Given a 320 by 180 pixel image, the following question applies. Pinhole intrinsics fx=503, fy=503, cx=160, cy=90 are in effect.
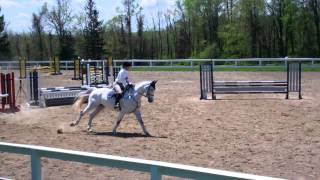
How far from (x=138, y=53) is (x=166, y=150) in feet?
239

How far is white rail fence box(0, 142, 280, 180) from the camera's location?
427 centimetres

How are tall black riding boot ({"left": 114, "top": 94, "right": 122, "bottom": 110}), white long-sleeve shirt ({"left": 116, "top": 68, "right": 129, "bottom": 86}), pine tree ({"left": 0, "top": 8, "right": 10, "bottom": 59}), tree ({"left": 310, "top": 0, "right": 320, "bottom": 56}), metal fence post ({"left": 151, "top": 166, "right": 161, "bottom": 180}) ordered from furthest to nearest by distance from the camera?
pine tree ({"left": 0, "top": 8, "right": 10, "bottom": 59}), tree ({"left": 310, "top": 0, "right": 320, "bottom": 56}), tall black riding boot ({"left": 114, "top": 94, "right": 122, "bottom": 110}), white long-sleeve shirt ({"left": 116, "top": 68, "right": 129, "bottom": 86}), metal fence post ({"left": 151, "top": 166, "right": 161, "bottom": 180})

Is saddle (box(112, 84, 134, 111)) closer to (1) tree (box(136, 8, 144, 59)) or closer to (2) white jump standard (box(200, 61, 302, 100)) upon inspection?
(2) white jump standard (box(200, 61, 302, 100))

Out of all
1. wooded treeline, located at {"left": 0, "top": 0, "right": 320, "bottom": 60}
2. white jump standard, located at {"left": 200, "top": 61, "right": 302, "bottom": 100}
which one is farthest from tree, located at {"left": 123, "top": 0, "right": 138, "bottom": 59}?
white jump standard, located at {"left": 200, "top": 61, "right": 302, "bottom": 100}

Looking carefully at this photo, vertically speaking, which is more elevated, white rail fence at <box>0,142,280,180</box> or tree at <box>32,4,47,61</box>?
tree at <box>32,4,47,61</box>

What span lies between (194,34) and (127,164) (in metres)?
74.7

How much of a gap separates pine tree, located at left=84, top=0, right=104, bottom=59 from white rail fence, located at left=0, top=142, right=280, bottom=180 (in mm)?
64173

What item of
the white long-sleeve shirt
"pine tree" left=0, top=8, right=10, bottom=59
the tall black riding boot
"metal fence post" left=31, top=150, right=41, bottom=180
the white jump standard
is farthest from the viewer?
"pine tree" left=0, top=8, right=10, bottom=59

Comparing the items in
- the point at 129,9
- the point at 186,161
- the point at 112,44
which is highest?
the point at 129,9

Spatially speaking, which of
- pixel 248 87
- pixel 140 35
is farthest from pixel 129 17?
pixel 248 87

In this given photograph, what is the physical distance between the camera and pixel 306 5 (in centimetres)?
6388

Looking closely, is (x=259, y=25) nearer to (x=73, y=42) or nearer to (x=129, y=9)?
(x=129, y=9)

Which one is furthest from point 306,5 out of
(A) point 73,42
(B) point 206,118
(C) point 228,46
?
(B) point 206,118

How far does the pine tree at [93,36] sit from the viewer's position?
6969 cm
